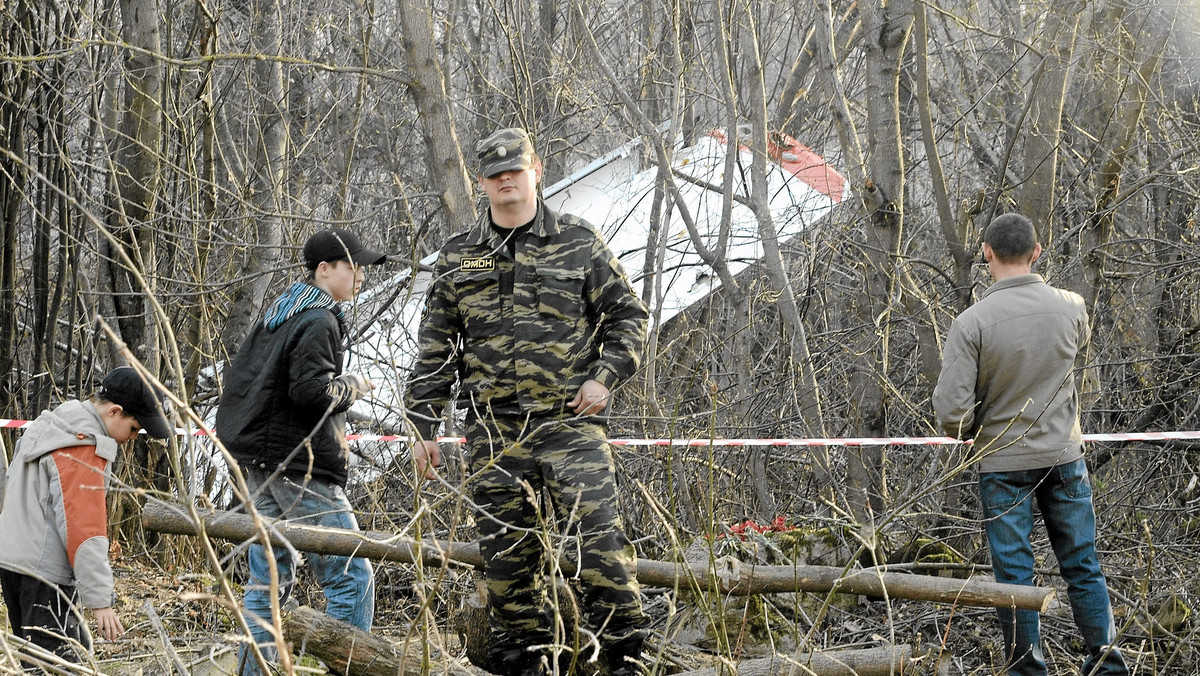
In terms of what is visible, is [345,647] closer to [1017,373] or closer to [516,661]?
[516,661]

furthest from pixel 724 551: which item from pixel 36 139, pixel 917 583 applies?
pixel 36 139

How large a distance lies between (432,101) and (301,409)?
2.93 m

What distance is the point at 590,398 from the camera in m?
4.31

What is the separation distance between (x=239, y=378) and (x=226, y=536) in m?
1.19

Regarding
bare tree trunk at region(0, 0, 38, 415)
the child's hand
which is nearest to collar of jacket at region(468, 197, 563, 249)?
the child's hand

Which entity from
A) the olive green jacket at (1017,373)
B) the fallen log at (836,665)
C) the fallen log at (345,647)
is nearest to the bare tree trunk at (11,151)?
the fallen log at (345,647)

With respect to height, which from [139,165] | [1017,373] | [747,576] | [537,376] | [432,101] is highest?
[432,101]

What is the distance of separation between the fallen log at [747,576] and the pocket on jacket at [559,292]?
3.23 ft

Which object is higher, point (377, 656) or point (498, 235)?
point (498, 235)

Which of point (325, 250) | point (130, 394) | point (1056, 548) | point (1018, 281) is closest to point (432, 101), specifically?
point (325, 250)

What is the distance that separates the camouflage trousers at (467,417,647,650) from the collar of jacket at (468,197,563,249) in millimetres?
699

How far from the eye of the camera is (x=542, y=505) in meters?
4.67

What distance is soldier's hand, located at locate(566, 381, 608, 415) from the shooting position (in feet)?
14.1

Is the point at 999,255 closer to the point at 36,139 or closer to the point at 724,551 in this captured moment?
the point at 724,551
